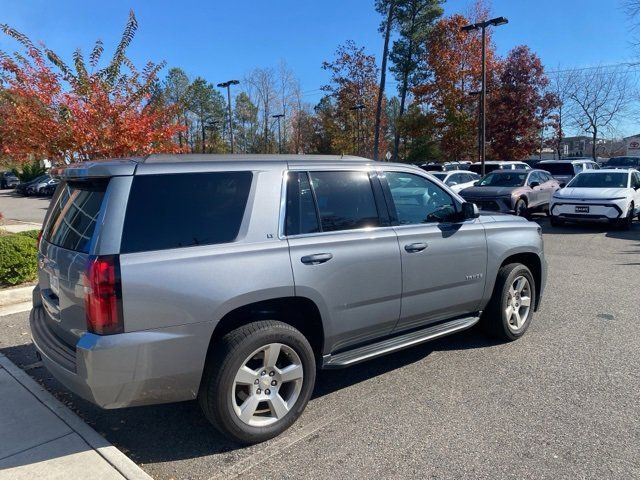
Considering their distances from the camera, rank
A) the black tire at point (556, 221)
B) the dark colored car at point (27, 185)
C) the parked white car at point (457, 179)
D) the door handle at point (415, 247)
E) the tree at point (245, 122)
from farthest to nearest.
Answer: the tree at point (245, 122)
the dark colored car at point (27, 185)
the parked white car at point (457, 179)
the black tire at point (556, 221)
the door handle at point (415, 247)

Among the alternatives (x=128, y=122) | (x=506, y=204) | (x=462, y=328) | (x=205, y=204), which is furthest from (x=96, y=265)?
(x=506, y=204)

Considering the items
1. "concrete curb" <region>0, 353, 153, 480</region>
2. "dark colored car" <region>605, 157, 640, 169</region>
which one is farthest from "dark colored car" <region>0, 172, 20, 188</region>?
"concrete curb" <region>0, 353, 153, 480</region>

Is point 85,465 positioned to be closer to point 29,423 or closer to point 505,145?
point 29,423

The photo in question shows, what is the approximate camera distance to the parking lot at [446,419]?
9.84 ft

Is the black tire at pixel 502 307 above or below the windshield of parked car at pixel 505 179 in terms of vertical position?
below

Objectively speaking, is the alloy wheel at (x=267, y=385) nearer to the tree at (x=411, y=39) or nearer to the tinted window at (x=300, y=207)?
the tinted window at (x=300, y=207)

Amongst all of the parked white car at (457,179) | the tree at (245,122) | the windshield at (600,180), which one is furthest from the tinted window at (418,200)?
the tree at (245,122)

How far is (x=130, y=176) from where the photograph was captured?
115 inches

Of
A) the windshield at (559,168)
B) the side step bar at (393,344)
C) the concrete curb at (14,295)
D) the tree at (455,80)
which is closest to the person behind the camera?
the side step bar at (393,344)

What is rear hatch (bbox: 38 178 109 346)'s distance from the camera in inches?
113

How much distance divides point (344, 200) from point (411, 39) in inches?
1519

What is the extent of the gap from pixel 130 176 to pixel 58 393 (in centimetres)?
223

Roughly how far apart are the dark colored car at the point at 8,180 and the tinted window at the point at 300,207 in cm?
5176

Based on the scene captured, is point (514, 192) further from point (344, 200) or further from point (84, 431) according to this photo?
point (84, 431)
